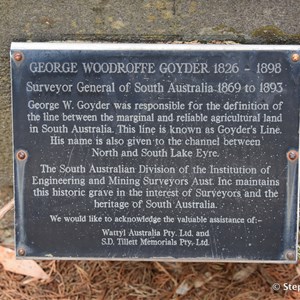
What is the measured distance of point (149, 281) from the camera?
2201 millimetres

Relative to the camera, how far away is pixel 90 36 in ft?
6.57

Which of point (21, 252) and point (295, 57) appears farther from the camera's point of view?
point (21, 252)

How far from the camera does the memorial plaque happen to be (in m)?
1.89

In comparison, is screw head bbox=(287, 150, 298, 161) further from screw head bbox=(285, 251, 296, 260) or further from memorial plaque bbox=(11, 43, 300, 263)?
screw head bbox=(285, 251, 296, 260)

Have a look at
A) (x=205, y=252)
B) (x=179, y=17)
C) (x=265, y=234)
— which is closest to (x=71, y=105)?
(x=179, y=17)

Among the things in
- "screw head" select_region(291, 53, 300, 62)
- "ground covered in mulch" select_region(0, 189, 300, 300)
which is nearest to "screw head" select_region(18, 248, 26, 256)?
"ground covered in mulch" select_region(0, 189, 300, 300)

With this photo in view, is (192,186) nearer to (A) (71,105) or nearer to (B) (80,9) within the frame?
(A) (71,105)

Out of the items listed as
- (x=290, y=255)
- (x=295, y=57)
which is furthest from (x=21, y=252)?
(x=295, y=57)

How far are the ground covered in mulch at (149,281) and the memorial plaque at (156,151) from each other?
23 cm

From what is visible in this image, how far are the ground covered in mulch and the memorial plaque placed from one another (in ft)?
0.77

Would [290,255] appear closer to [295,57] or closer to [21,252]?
[295,57]

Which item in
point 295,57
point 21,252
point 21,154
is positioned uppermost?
point 295,57

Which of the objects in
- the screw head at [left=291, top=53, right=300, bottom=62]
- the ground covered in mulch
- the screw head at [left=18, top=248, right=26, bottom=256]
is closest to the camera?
the screw head at [left=291, top=53, right=300, bottom=62]

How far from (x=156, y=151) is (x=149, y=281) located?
0.61 meters
